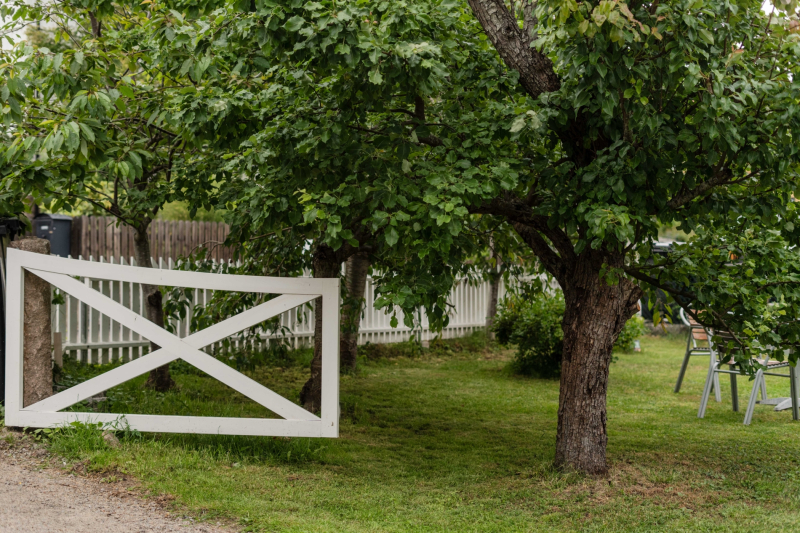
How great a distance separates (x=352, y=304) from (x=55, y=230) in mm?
6365

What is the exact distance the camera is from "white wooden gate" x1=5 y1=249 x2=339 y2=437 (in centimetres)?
509

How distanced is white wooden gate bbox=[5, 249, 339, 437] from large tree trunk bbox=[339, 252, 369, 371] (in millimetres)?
1359

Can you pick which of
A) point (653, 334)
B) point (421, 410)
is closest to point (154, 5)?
point (421, 410)

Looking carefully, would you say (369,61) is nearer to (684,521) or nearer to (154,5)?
(154,5)

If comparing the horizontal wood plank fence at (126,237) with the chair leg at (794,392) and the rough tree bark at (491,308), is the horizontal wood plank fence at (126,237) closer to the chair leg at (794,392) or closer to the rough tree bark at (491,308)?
the rough tree bark at (491,308)

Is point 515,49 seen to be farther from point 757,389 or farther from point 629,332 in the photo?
point 629,332

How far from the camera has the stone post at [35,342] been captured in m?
5.20

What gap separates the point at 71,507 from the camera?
3996mm

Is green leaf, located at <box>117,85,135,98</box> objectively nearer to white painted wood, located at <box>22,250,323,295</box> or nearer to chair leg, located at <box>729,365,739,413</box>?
white painted wood, located at <box>22,250,323,295</box>

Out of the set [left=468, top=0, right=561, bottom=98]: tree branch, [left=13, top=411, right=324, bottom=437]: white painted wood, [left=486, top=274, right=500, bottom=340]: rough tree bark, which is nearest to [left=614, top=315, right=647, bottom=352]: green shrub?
[left=486, top=274, right=500, bottom=340]: rough tree bark

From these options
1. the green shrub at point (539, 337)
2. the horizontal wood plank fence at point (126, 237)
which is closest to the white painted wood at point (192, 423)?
the horizontal wood plank fence at point (126, 237)

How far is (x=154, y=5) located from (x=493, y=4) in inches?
102

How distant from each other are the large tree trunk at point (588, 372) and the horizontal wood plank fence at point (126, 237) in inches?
243

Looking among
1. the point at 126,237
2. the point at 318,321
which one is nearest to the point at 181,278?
the point at 318,321
